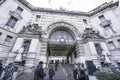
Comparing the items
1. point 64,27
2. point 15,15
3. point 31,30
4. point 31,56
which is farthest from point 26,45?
point 64,27

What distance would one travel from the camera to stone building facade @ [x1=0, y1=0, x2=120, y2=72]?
12.4 m

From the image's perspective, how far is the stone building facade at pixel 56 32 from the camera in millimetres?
12383

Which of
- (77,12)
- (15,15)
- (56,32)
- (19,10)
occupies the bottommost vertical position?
(56,32)

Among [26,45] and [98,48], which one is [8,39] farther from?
[98,48]

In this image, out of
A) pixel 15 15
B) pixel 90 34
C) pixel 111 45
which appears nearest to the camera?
pixel 15 15

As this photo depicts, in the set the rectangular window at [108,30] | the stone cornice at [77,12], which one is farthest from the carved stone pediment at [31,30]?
the rectangular window at [108,30]

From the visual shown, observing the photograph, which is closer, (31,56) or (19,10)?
(31,56)

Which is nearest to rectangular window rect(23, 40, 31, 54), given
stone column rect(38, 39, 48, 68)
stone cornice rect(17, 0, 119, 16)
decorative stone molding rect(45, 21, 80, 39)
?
stone column rect(38, 39, 48, 68)

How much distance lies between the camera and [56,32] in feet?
58.6

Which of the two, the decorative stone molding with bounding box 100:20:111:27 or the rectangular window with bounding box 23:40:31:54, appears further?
the decorative stone molding with bounding box 100:20:111:27

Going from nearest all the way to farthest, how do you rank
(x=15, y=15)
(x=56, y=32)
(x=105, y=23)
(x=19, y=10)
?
(x=15, y=15) < (x=19, y=10) < (x=105, y=23) < (x=56, y=32)

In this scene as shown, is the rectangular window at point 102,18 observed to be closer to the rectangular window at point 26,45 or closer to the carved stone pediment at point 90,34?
the carved stone pediment at point 90,34

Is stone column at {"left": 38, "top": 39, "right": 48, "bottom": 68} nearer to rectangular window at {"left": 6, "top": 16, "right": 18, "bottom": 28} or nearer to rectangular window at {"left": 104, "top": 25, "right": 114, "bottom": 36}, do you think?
rectangular window at {"left": 6, "top": 16, "right": 18, "bottom": 28}

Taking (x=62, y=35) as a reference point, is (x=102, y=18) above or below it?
above
